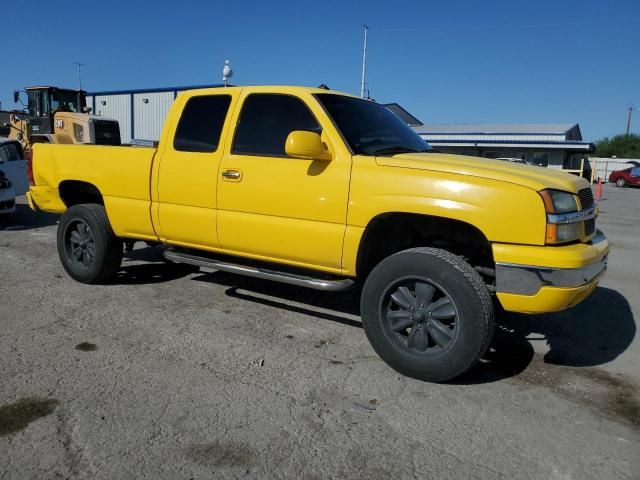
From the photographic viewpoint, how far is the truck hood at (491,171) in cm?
337

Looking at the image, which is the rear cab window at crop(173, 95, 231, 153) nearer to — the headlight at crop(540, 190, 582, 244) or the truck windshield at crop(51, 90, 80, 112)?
the headlight at crop(540, 190, 582, 244)

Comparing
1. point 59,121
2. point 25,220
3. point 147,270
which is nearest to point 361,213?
point 147,270

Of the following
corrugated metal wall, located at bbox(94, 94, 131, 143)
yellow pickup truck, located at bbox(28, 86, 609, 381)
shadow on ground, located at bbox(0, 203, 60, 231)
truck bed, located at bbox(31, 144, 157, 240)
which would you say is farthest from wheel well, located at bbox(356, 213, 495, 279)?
corrugated metal wall, located at bbox(94, 94, 131, 143)

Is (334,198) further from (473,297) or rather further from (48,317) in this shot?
(48,317)

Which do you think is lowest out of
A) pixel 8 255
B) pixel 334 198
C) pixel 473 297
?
pixel 8 255

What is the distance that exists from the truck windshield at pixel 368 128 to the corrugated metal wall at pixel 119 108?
26878 millimetres

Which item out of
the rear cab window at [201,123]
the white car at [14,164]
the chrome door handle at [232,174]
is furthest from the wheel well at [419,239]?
the white car at [14,164]

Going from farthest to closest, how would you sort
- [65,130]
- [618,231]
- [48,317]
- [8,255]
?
[65,130] < [618,231] < [8,255] < [48,317]

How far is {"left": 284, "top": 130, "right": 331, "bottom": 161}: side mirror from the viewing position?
3.73m

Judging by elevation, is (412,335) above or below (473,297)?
below

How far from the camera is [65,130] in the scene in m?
18.4

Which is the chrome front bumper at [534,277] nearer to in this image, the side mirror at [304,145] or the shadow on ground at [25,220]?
the side mirror at [304,145]

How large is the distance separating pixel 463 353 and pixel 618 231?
9934 millimetres

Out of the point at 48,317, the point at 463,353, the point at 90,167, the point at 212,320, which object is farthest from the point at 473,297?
the point at 90,167
